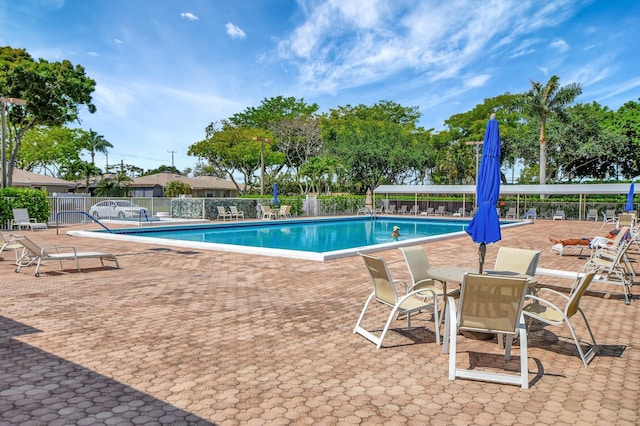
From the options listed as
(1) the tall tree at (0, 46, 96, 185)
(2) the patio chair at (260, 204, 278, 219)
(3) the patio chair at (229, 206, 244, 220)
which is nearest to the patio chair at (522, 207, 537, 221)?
(2) the patio chair at (260, 204, 278, 219)

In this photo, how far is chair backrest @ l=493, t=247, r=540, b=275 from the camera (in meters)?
5.36

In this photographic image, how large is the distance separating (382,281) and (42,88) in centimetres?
2841

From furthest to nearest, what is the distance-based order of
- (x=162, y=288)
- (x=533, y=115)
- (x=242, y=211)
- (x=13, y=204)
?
(x=533, y=115), (x=242, y=211), (x=13, y=204), (x=162, y=288)

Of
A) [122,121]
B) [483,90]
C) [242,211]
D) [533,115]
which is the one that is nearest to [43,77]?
[242,211]

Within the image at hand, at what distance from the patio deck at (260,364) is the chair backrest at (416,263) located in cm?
56

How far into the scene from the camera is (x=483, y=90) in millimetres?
48125

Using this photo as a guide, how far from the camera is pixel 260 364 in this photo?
3.98 metres

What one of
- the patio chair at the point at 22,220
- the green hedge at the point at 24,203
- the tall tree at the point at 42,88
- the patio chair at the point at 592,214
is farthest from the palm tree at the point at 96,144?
the patio chair at the point at 592,214

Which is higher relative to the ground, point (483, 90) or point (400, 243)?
point (483, 90)

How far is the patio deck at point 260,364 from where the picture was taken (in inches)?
121

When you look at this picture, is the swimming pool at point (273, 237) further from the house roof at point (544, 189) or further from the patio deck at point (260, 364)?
the house roof at point (544, 189)

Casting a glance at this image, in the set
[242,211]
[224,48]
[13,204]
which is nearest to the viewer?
[13,204]

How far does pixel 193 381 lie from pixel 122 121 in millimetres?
44532

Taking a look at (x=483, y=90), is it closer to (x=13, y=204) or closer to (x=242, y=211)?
(x=242, y=211)
